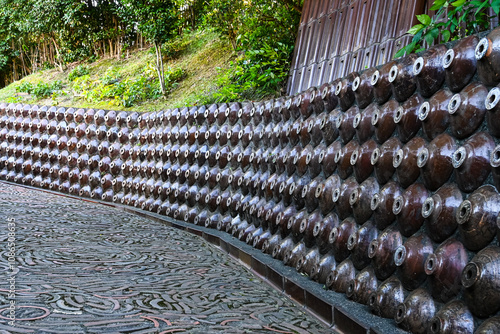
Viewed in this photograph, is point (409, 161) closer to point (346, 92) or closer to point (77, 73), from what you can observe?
point (346, 92)

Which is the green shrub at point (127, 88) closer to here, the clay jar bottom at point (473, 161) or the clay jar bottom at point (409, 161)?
the clay jar bottom at point (409, 161)

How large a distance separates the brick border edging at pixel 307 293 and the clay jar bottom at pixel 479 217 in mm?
692

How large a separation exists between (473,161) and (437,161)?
298mm

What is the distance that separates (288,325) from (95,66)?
13.5 meters

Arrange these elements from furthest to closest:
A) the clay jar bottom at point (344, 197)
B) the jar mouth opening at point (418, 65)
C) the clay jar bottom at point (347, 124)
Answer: the clay jar bottom at point (347, 124) → the clay jar bottom at point (344, 197) → the jar mouth opening at point (418, 65)

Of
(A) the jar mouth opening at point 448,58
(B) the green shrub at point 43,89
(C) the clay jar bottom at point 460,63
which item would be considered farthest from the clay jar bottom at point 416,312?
(B) the green shrub at point 43,89

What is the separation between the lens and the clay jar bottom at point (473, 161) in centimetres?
260

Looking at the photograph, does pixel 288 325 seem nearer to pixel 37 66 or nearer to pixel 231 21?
pixel 231 21

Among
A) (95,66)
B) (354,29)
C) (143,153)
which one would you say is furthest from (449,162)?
(95,66)

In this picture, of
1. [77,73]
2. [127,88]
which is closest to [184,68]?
[127,88]

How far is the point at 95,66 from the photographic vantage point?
1543 centimetres

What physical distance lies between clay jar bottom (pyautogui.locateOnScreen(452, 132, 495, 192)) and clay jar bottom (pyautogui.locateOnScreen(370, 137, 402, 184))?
2.13 feet

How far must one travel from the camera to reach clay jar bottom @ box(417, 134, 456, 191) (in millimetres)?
2863

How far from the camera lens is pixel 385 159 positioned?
11.4ft
